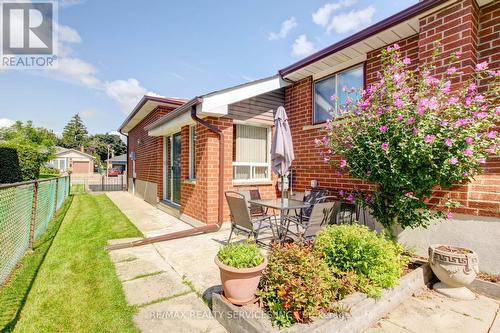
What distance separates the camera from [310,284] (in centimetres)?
238

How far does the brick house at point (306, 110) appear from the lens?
155 inches

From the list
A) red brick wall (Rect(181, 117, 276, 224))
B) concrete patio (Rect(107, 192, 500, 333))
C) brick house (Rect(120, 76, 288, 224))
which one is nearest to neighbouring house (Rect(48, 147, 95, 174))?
brick house (Rect(120, 76, 288, 224))

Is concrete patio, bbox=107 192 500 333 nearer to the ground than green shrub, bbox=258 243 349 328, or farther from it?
nearer to the ground

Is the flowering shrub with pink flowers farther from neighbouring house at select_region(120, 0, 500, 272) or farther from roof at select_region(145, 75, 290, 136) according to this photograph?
roof at select_region(145, 75, 290, 136)

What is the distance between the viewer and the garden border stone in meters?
2.18

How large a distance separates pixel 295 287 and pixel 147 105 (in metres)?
10.1

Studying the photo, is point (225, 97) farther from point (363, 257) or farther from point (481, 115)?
point (481, 115)

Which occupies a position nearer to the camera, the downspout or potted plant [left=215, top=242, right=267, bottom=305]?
potted plant [left=215, top=242, right=267, bottom=305]

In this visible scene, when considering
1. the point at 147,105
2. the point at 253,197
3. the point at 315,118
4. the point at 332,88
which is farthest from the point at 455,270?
the point at 147,105

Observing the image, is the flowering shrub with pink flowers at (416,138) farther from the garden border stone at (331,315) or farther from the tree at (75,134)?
the tree at (75,134)

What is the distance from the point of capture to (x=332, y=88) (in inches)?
250

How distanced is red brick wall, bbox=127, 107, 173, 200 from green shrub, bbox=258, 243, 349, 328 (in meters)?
8.56

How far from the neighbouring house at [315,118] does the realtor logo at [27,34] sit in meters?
3.42

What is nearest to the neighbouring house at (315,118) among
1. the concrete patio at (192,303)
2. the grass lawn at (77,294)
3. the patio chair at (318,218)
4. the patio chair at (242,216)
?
the concrete patio at (192,303)
